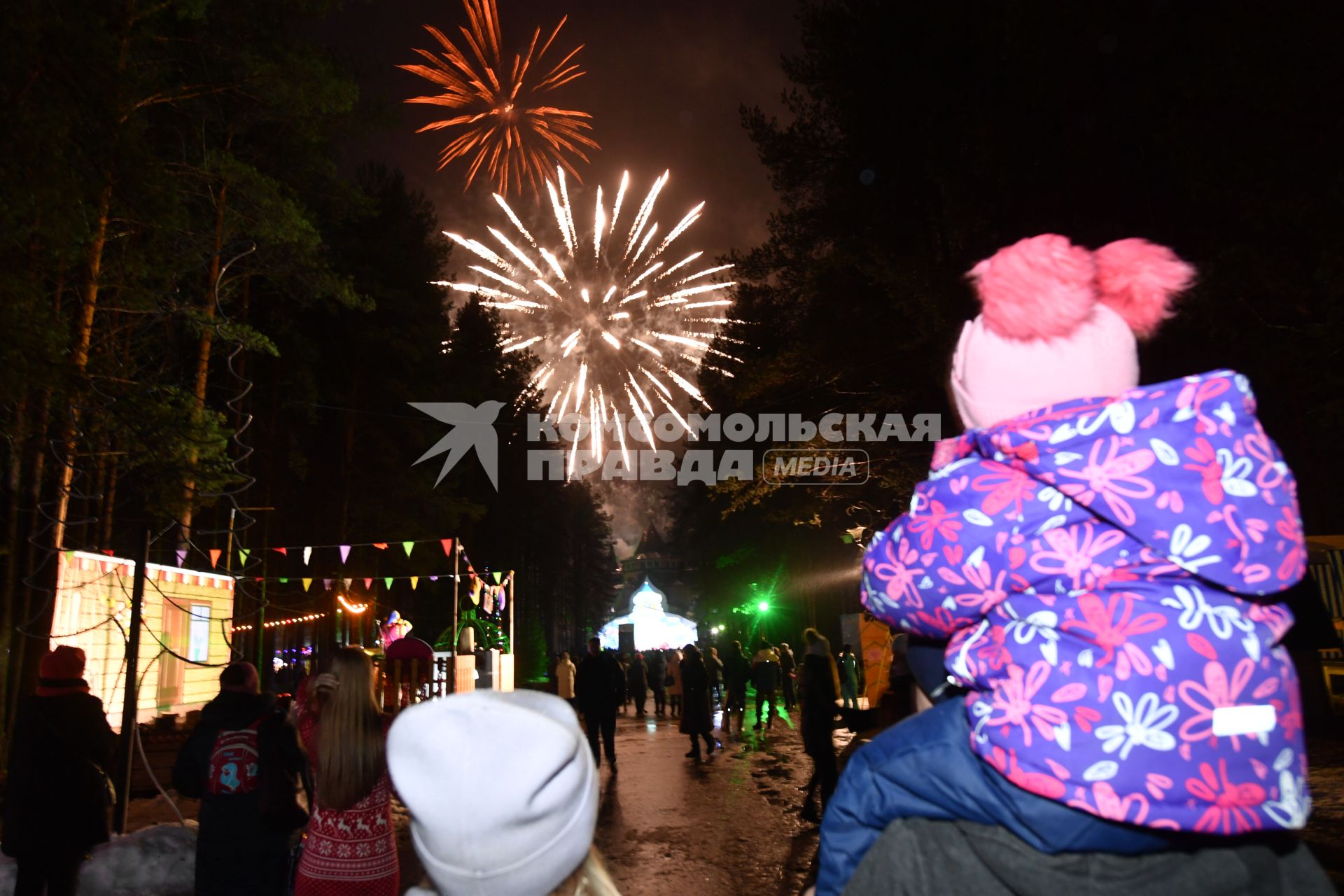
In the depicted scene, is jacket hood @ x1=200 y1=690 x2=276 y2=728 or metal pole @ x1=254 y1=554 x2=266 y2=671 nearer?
jacket hood @ x1=200 y1=690 x2=276 y2=728

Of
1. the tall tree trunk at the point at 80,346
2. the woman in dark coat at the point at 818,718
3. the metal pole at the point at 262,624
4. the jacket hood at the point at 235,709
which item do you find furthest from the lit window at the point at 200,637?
the jacket hood at the point at 235,709

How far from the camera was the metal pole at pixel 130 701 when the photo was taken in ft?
24.6

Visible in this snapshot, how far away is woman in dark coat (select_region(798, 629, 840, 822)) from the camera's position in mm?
9383

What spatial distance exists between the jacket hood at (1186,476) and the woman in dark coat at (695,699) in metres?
14.2

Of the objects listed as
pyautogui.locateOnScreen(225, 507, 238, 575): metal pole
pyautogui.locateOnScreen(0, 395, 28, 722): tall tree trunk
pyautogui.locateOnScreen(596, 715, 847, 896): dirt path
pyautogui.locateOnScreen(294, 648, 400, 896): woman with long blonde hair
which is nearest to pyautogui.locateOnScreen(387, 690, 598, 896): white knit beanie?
pyautogui.locateOnScreen(294, 648, 400, 896): woman with long blonde hair

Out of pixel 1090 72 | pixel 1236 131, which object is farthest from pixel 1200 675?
pixel 1090 72

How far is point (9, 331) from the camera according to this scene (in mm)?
7145

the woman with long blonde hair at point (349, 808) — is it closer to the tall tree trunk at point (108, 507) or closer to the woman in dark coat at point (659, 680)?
the tall tree trunk at point (108, 507)

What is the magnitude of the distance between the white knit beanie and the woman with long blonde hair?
276 centimetres

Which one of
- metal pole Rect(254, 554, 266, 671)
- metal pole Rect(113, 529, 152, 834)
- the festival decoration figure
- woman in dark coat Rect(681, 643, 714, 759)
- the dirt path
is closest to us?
the dirt path

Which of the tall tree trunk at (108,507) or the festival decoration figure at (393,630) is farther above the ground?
the tall tree trunk at (108,507)

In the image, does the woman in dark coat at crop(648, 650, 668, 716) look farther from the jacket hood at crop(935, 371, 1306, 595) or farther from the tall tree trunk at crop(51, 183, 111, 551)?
the jacket hood at crop(935, 371, 1306, 595)

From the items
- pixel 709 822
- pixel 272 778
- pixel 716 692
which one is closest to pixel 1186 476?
pixel 272 778

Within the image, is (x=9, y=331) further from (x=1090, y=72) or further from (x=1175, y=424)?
(x=1090, y=72)
